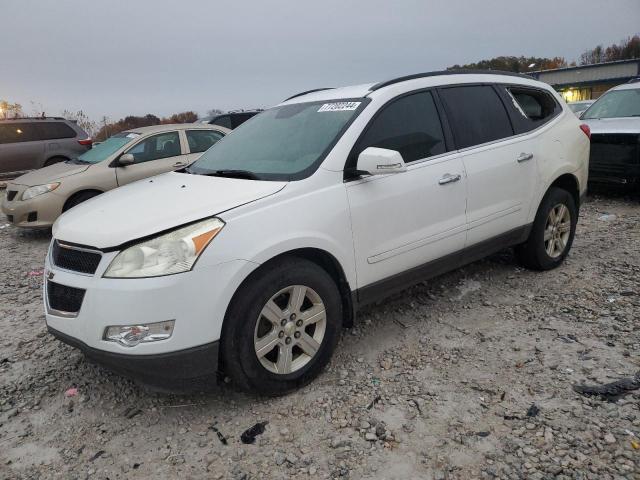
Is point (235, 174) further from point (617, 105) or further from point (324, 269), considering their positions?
point (617, 105)

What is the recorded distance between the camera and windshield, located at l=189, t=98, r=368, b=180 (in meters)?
3.03

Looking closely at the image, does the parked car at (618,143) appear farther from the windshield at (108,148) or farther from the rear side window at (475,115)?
the windshield at (108,148)

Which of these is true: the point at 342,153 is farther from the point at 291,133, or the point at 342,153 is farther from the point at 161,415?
the point at 161,415

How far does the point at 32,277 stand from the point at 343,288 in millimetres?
4014

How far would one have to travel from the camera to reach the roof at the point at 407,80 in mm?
3418

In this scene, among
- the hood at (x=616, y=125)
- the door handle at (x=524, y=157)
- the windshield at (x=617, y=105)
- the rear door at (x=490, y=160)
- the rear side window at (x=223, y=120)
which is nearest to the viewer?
the rear door at (x=490, y=160)

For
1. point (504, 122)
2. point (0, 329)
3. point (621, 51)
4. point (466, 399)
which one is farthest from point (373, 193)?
point (621, 51)

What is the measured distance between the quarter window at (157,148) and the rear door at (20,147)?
620 cm

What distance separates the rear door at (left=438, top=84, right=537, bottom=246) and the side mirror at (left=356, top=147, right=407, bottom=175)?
0.95 metres

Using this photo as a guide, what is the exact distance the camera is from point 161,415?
2742 millimetres

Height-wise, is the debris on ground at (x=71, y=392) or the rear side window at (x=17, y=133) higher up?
the rear side window at (x=17, y=133)

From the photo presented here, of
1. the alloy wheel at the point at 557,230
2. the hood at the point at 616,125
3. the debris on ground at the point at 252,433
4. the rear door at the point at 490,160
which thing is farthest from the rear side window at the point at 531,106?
the hood at the point at 616,125

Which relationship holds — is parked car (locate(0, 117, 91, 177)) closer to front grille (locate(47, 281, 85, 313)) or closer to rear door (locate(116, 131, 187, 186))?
rear door (locate(116, 131, 187, 186))

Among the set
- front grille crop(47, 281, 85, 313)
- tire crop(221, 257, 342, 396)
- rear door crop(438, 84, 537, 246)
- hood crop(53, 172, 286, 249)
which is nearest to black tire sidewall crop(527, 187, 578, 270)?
rear door crop(438, 84, 537, 246)
